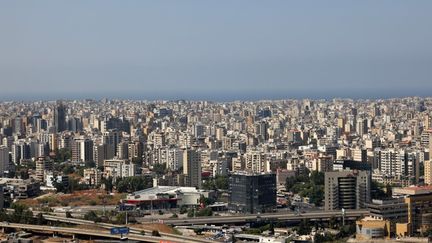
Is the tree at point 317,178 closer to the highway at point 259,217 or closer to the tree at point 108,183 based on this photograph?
the highway at point 259,217

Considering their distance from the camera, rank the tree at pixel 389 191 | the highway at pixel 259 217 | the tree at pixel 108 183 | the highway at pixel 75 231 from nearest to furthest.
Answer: the highway at pixel 75 231 → the highway at pixel 259 217 → the tree at pixel 389 191 → the tree at pixel 108 183

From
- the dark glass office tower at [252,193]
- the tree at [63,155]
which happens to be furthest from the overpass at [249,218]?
the tree at [63,155]

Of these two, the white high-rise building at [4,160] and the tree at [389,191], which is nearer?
the tree at [389,191]

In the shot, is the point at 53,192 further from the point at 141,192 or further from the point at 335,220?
the point at 335,220

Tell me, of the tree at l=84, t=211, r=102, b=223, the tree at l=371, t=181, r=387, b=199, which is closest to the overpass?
the tree at l=84, t=211, r=102, b=223

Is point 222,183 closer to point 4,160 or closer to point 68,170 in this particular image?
point 68,170

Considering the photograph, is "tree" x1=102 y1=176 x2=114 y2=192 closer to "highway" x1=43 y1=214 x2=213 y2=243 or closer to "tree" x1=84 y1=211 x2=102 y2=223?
"tree" x1=84 y1=211 x2=102 y2=223

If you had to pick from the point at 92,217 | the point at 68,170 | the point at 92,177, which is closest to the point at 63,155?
Result: the point at 68,170

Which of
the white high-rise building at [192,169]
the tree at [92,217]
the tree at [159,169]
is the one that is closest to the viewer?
the tree at [92,217]

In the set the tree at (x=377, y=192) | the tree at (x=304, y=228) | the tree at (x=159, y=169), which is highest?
the tree at (x=159, y=169)
